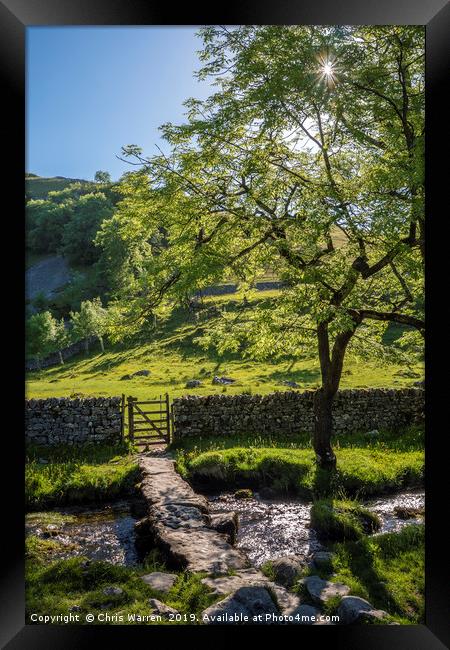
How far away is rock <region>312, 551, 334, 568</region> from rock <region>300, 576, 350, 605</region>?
0.68m

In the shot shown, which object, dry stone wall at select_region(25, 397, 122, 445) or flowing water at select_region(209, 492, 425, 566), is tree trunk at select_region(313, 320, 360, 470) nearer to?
flowing water at select_region(209, 492, 425, 566)

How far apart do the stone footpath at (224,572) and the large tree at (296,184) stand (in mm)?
3506

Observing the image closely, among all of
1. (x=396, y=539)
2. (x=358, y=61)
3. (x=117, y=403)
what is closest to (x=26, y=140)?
(x=358, y=61)

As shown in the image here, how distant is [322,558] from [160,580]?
8.14 ft

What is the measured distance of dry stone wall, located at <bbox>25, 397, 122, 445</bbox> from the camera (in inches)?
555

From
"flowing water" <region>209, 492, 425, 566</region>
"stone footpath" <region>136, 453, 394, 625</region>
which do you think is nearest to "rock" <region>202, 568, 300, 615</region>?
"stone footpath" <region>136, 453, 394, 625</region>

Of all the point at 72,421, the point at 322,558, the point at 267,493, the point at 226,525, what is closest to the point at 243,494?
the point at 267,493

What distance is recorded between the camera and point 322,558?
22.1 feet

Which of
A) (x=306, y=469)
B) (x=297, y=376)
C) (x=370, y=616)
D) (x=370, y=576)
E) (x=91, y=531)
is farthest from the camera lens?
(x=297, y=376)

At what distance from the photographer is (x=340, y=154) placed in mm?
8938

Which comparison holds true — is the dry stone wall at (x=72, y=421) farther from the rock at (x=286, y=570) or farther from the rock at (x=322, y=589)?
the rock at (x=322, y=589)
